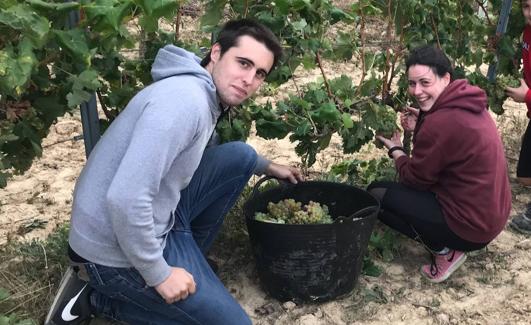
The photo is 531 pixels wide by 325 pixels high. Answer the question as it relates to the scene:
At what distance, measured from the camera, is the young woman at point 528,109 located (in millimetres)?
3614

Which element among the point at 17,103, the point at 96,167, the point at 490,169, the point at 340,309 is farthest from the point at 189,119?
the point at 490,169

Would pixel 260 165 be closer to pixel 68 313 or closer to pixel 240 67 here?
pixel 240 67

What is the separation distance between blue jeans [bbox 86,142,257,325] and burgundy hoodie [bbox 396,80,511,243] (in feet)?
2.72

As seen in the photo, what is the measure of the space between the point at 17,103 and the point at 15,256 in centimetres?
103

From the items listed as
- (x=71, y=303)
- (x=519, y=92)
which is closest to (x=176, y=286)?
(x=71, y=303)

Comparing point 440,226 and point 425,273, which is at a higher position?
point 440,226

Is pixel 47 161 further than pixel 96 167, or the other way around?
pixel 47 161

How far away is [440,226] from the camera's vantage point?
2992mm

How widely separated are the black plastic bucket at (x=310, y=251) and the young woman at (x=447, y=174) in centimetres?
27

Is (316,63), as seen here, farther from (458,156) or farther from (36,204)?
(36,204)

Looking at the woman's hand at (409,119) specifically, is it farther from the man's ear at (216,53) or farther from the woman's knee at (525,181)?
the man's ear at (216,53)

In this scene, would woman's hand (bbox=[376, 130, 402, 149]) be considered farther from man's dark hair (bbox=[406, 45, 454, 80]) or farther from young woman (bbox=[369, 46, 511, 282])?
man's dark hair (bbox=[406, 45, 454, 80])

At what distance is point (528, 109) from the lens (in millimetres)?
3949

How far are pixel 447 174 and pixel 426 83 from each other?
0.44 m
